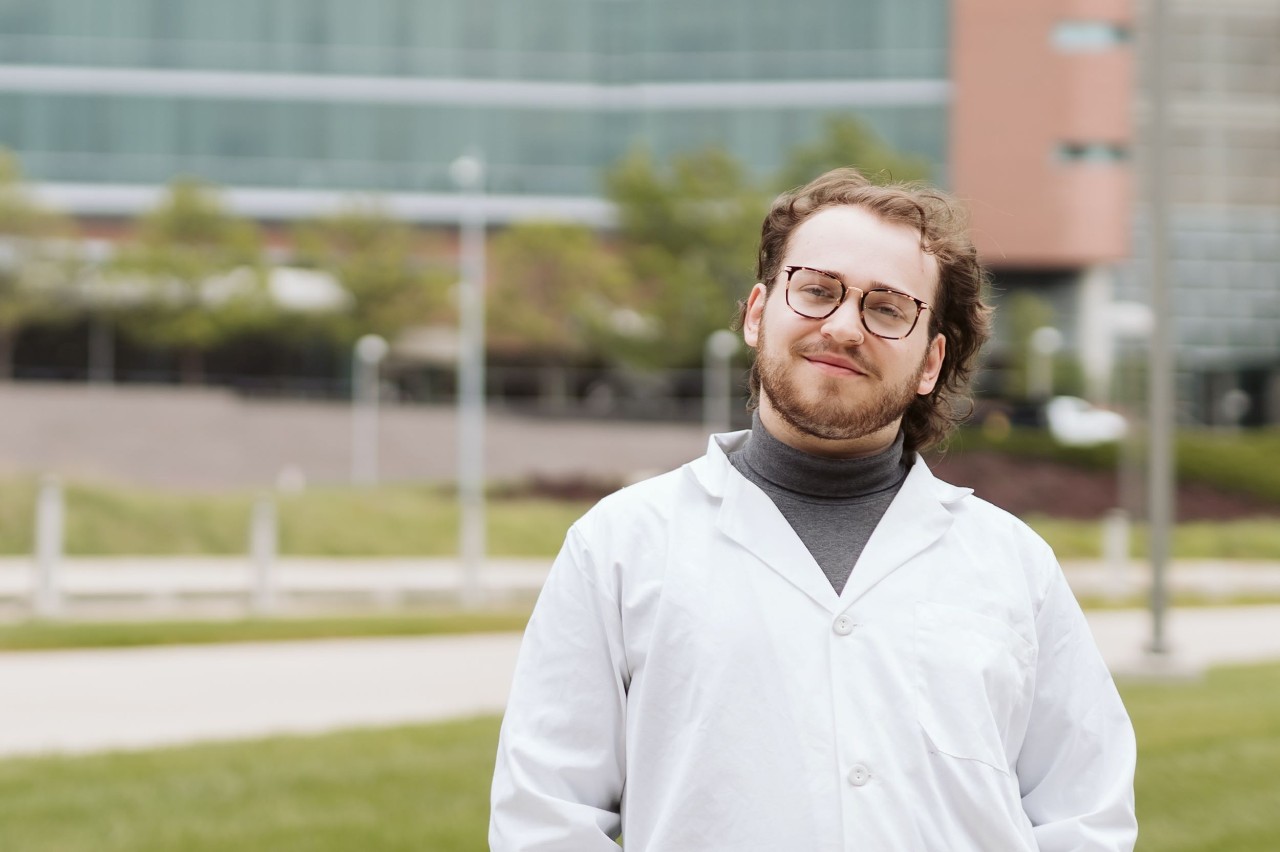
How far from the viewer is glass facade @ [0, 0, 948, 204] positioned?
53.6 m

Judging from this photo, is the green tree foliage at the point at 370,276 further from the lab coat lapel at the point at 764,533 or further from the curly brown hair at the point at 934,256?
the lab coat lapel at the point at 764,533

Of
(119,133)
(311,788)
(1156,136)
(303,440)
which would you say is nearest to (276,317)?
(303,440)

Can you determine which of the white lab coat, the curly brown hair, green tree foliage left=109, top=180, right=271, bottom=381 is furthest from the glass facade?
the white lab coat

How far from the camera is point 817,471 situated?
2311mm

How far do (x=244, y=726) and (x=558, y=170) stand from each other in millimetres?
47879

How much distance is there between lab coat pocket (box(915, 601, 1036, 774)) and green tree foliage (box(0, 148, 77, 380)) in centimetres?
4784

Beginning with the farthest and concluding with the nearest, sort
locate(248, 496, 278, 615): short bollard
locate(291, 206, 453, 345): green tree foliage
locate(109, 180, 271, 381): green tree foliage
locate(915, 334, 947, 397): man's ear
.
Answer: locate(291, 206, 453, 345): green tree foliage < locate(109, 180, 271, 381): green tree foliage < locate(248, 496, 278, 615): short bollard < locate(915, 334, 947, 397): man's ear

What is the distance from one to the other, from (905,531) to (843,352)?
11.8 inches

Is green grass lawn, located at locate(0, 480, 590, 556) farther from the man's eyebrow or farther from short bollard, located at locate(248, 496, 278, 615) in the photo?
the man's eyebrow

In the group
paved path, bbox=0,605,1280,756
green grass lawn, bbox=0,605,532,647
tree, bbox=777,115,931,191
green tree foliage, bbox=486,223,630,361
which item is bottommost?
green grass lawn, bbox=0,605,532,647

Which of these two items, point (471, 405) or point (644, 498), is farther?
point (471, 405)

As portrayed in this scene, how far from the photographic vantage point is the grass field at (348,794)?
227 inches

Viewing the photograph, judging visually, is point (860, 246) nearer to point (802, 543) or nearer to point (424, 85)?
point (802, 543)

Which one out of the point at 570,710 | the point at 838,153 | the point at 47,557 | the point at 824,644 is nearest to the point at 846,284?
the point at 824,644
